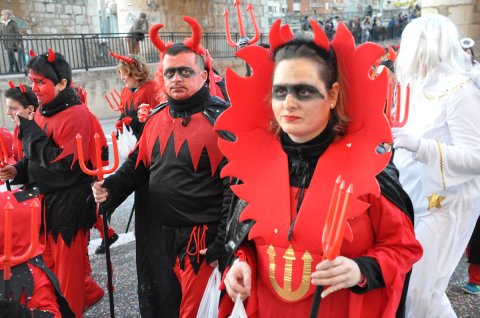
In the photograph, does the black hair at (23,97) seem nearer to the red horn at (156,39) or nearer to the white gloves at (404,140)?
the red horn at (156,39)

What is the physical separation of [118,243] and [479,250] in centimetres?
345

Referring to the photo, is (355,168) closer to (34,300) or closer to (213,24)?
(34,300)

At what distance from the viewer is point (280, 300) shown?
175 centimetres

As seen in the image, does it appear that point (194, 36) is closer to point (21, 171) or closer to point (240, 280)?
point (240, 280)

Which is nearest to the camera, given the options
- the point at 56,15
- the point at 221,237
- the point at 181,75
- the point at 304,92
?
the point at 304,92

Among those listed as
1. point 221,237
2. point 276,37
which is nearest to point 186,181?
point 221,237

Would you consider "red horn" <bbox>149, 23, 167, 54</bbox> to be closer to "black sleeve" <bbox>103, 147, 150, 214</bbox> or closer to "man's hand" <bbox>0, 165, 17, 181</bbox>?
"black sleeve" <bbox>103, 147, 150, 214</bbox>

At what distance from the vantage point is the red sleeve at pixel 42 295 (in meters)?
2.10

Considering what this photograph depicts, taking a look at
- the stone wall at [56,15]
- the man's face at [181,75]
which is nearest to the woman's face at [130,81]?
the man's face at [181,75]

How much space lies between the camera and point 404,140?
246cm

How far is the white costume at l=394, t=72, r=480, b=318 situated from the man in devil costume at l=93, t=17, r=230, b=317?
3.86ft

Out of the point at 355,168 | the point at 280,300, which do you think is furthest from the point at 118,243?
the point at 355,168

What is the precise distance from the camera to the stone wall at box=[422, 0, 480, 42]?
8.26 m

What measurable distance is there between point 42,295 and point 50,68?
5.84 ft
